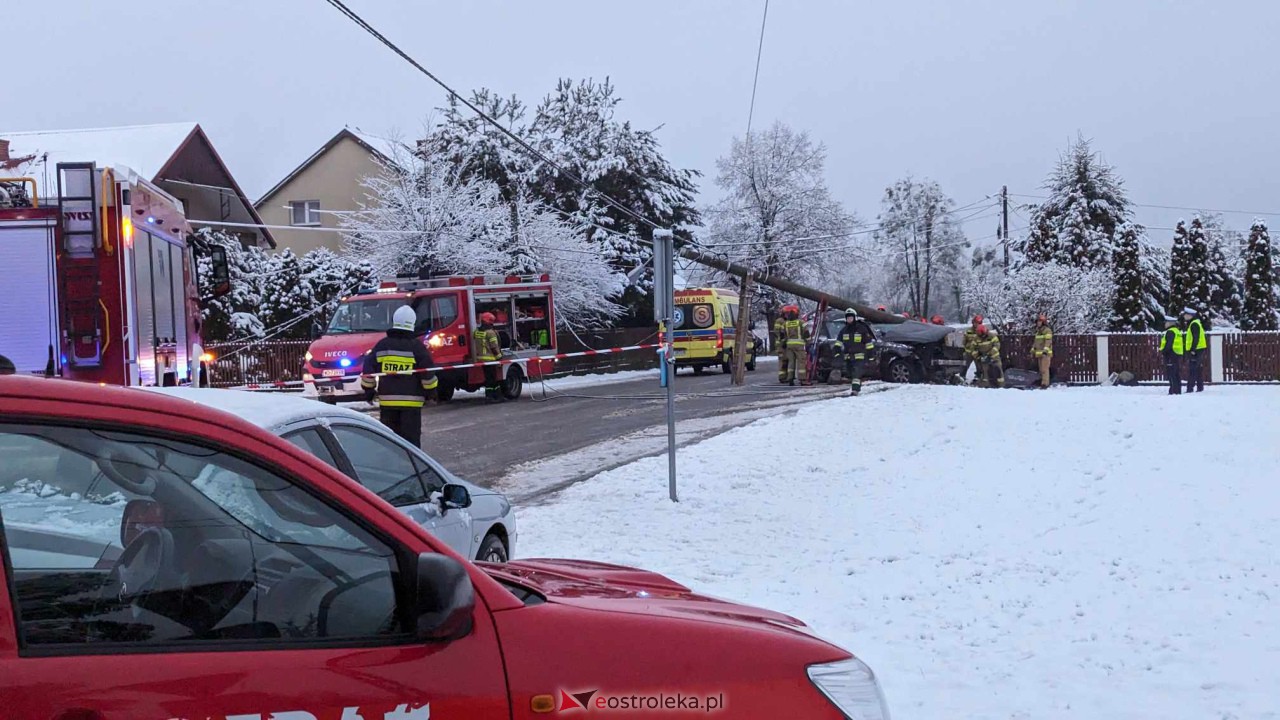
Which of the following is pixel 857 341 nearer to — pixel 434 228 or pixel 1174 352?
pixel 1174 352

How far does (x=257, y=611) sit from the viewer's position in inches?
99.4

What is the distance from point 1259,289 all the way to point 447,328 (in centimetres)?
3850

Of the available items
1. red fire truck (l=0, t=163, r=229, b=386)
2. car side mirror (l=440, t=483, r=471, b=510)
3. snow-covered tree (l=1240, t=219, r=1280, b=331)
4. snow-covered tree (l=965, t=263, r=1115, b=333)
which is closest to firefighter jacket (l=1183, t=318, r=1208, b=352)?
snow-covered tree (l=965, t=263, r=1115, b=333)

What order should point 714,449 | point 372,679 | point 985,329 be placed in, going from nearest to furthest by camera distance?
point 372,679
point 714,449
point 985,329

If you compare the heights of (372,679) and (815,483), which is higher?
(372,679)

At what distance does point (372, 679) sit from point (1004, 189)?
194 feet

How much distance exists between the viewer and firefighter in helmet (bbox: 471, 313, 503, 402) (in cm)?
2444

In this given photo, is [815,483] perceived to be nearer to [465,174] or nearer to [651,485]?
[651,485]

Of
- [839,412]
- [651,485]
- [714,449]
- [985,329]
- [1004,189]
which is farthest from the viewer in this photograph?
[1004,189]

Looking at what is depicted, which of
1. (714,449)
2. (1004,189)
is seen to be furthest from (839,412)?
(1004,189)

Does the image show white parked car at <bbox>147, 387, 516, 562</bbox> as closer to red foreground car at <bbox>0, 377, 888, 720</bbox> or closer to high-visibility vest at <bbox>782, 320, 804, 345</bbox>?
red foreground car at <bbox>0, 377, 888, 720</bbox>

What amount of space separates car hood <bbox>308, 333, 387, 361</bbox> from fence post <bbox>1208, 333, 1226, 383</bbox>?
2189cm

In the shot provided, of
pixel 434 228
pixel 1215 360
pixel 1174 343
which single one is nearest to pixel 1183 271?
pixel 1215 360

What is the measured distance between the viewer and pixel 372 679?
2449 mm
